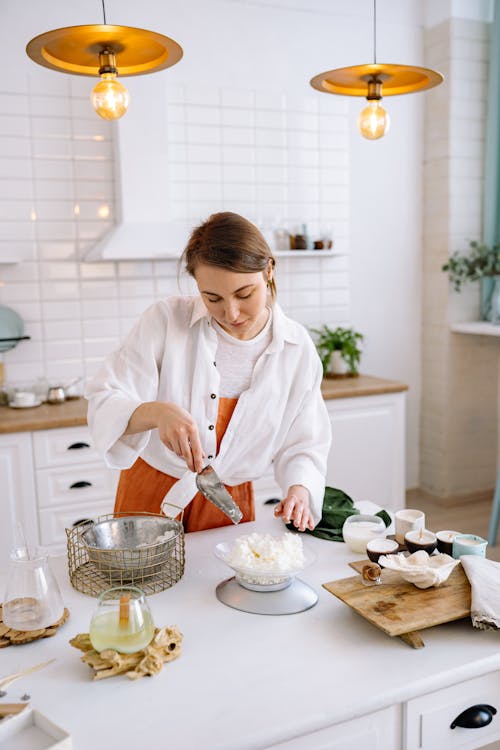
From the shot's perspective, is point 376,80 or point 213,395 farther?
point 376,80

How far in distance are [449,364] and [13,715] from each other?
384 centimetres

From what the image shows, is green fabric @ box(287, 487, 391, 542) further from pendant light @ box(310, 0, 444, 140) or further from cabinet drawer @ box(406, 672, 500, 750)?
pendant light @ box(310, 0, 444, 140)

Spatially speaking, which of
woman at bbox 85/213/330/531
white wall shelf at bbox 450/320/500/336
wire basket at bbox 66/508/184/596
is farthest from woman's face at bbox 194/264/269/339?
white wall shelf at bbox 450/320/500/336

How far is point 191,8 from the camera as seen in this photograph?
12.4ft

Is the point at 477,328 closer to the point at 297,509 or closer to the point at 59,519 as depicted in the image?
the point at 59,519

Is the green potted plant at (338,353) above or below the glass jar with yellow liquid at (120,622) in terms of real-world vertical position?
above

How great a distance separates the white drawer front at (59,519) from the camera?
3.25 meters

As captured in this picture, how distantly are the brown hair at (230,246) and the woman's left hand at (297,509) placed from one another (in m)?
0.58

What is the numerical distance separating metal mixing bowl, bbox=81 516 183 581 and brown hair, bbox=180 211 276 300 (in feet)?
2.14

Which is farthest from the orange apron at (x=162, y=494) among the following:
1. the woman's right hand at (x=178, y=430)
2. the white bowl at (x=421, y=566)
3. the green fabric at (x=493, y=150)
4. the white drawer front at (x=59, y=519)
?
the green fabric at (x=493, y=150)

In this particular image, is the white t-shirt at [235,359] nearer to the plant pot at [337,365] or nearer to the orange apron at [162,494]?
the orange apron at [162,494]

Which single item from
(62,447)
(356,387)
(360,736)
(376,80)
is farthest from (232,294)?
(356,387)

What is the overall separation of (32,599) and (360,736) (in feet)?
2.21

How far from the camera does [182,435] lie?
1590mm
